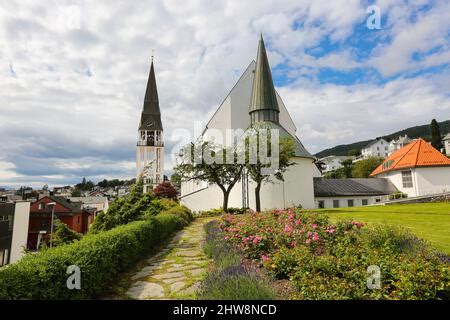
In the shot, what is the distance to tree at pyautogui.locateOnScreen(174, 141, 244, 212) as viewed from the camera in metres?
22.5

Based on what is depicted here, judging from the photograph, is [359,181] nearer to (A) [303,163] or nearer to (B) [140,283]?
(A) [303,163]

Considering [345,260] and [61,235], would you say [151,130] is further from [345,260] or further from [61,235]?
[345,260]

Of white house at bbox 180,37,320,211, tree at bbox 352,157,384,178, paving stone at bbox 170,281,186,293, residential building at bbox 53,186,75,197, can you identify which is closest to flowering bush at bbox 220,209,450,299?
paving stone at bbox 170,281,186,293

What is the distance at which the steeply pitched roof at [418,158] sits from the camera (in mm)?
32219

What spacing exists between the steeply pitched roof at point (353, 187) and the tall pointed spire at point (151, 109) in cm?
4091

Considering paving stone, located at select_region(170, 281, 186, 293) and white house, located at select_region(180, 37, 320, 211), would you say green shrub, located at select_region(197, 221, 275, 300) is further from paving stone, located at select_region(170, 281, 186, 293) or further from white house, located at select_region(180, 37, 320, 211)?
white house, located at select_region(180, 37, 320, 211)

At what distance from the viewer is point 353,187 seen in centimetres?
3612

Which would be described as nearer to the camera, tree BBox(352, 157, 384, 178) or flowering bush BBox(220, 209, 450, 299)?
flowering bush BBox(220, 209, 450, 299)

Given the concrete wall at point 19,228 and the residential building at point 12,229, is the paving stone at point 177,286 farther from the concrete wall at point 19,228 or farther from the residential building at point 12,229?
the concrete wall at point 19,228

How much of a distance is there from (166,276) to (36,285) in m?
2.77

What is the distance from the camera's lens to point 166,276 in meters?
5.83

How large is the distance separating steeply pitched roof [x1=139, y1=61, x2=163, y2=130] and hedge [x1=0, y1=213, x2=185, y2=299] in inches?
2362
